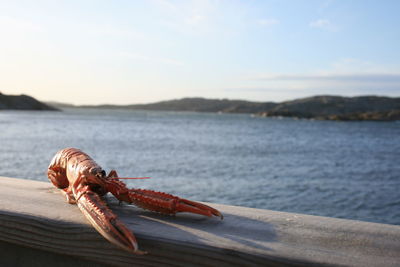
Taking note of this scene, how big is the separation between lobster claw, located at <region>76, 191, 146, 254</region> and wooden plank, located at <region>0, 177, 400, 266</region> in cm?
5

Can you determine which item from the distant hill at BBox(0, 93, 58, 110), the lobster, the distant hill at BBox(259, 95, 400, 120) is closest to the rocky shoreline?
the distant hill at BBox(0, 93, 58, 110)

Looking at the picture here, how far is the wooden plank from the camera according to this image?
155cm

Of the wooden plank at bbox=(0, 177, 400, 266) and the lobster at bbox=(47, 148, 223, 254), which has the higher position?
the lobster at bbox=(47, 148, 223, 254)

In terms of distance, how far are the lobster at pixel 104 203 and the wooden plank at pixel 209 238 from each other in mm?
52

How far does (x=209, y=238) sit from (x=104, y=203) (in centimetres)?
66

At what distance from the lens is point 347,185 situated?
21906mm

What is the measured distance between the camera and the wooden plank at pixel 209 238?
1548 millimetres

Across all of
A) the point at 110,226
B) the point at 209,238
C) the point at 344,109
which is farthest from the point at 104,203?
the point at 344,109

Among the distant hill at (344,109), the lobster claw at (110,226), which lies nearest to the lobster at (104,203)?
the lobster claw at (110,226)

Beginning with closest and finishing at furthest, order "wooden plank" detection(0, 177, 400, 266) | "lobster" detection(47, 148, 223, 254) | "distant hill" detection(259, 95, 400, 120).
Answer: "wooden plank" detection(0, 177, 400, 266) < "lobster" detection(47, 148, 223, 254) < "distant hill" detection(259, 95, 400, 120)

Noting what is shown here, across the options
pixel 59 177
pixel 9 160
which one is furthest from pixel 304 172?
pixel 59 177

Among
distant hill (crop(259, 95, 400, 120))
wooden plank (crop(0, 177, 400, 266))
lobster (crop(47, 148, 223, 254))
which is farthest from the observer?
distant hill (crop(259, 95, 400, 120))

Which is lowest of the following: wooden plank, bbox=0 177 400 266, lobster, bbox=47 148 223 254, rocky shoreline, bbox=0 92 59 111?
A: wooden plank, bbox=0 177 400 266

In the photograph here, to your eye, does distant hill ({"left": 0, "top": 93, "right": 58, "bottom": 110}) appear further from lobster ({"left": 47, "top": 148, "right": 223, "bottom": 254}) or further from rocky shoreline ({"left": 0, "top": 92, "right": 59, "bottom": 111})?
lobster ({"left": 47, "top": 148, "right": 223, "bottom": 254})
